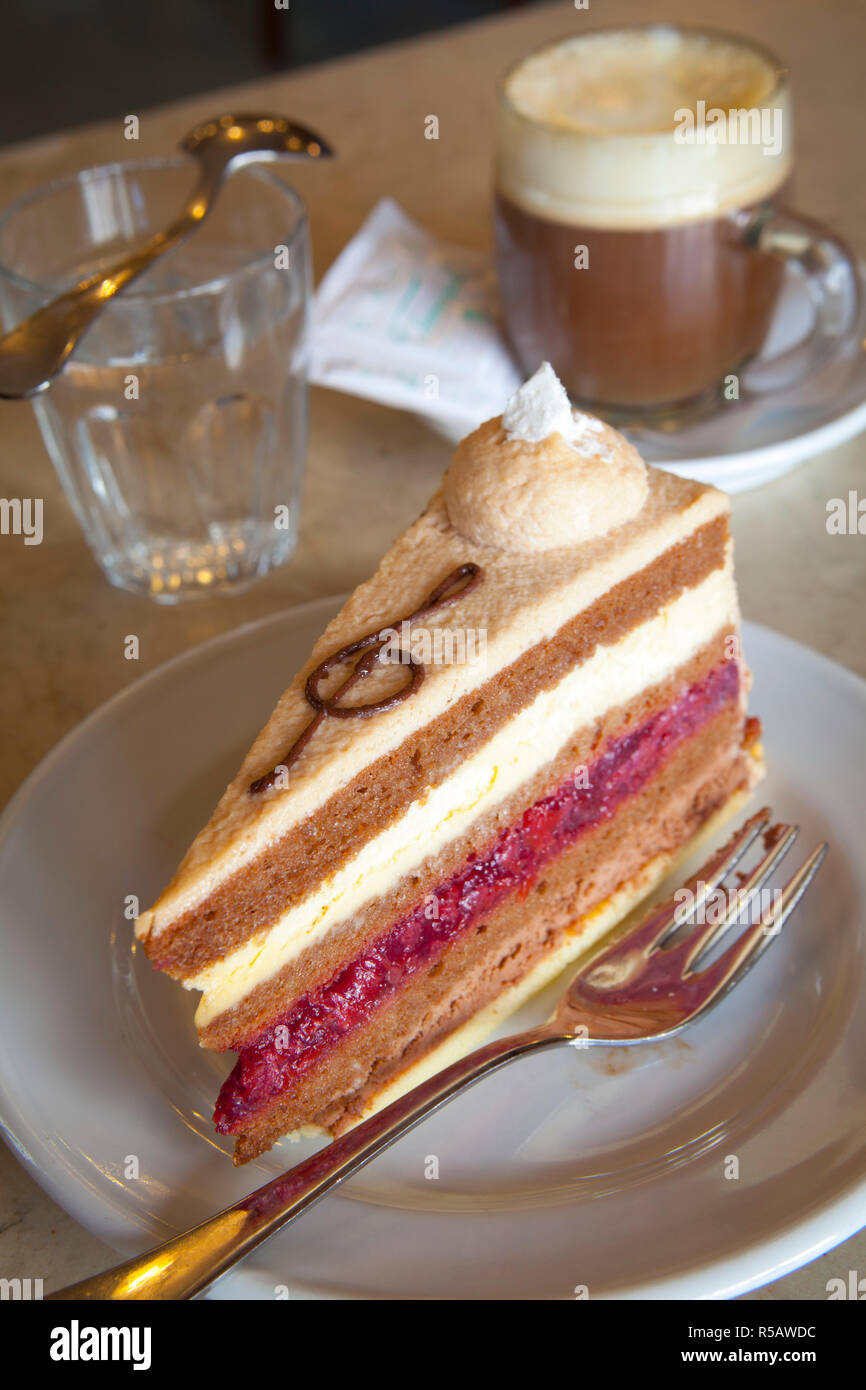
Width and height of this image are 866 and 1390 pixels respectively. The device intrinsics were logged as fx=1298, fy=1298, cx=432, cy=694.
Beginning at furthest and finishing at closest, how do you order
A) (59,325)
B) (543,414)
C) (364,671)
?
1. (59,325)
2. (543,414)
3. (364,671)

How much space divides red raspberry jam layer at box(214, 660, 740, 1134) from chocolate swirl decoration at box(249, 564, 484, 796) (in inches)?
9.1

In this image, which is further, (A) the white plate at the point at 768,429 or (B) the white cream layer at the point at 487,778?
(A) the white plate at the point at 768,429

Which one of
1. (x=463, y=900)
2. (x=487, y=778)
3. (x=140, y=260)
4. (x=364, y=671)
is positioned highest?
(x=140, y=260)

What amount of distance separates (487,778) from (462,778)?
4 centimetres

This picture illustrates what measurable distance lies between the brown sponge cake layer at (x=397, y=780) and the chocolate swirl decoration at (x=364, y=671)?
51 mm

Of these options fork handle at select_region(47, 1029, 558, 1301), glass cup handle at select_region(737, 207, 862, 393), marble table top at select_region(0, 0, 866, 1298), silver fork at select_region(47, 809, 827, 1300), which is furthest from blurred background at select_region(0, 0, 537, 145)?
fork handle at select_region(47, 1029, 558, 1301)

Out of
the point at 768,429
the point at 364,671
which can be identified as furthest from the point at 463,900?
the point at 768,429

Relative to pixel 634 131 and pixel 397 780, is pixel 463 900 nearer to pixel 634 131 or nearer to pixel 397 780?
pixel 397 780

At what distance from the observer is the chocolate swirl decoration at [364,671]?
1.12 m

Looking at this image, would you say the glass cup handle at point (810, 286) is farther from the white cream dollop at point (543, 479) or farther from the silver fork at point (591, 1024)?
the silver fork at point (591, 1024)

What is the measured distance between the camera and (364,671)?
117 centimetres

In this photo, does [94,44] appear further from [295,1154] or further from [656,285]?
[295,1154]

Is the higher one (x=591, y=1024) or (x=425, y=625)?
(x=425, y=625)

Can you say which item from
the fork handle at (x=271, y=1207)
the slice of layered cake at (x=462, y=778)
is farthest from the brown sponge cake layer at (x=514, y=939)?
the fork handle at (x=271, y=1207)
